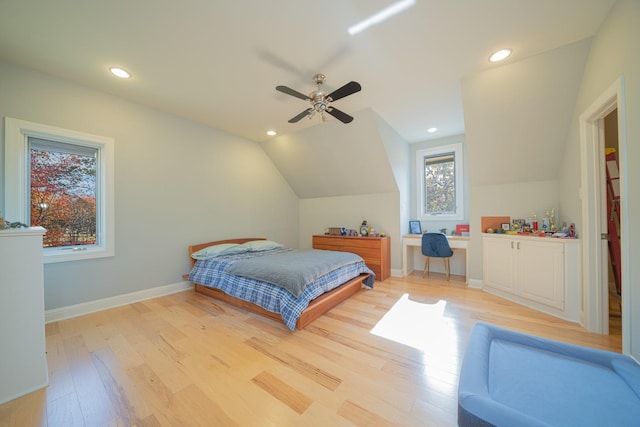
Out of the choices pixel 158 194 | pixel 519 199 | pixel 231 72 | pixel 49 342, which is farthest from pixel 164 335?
pixel 519 199

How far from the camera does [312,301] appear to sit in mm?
2512

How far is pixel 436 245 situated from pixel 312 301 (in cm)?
242

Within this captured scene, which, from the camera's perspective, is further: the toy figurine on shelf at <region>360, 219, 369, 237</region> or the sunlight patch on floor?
the toy figurine on shelf at <region>360, 219, 369, 237</region>

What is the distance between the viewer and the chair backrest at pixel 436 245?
3676 mm

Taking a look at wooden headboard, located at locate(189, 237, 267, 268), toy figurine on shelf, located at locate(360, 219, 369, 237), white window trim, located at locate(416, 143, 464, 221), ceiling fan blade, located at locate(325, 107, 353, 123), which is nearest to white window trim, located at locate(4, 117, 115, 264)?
wooden headboard, located at locate(189, 237, 267, 268)

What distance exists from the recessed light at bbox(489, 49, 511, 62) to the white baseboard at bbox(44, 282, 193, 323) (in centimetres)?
483

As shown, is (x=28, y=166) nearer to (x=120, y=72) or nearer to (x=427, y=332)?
(x=120, y=72)

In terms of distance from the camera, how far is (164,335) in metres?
2.19

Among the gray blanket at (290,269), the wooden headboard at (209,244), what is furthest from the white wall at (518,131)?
the wooden headboard at (209,244)

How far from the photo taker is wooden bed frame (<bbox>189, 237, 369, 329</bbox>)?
2395mm

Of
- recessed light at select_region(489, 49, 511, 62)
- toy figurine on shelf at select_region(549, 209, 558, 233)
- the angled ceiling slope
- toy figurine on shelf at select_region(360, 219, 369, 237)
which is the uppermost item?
recessed light at select_region(489, 49, 511, 62)

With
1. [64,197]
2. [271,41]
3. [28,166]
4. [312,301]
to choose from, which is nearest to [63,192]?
[64,197]

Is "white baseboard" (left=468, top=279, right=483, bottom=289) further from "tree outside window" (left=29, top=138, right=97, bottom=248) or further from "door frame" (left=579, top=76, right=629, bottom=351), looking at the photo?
Result: "tree outside window" (left=29, top=138, right=97, bottom=248)

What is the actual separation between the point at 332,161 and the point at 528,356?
3664mm
